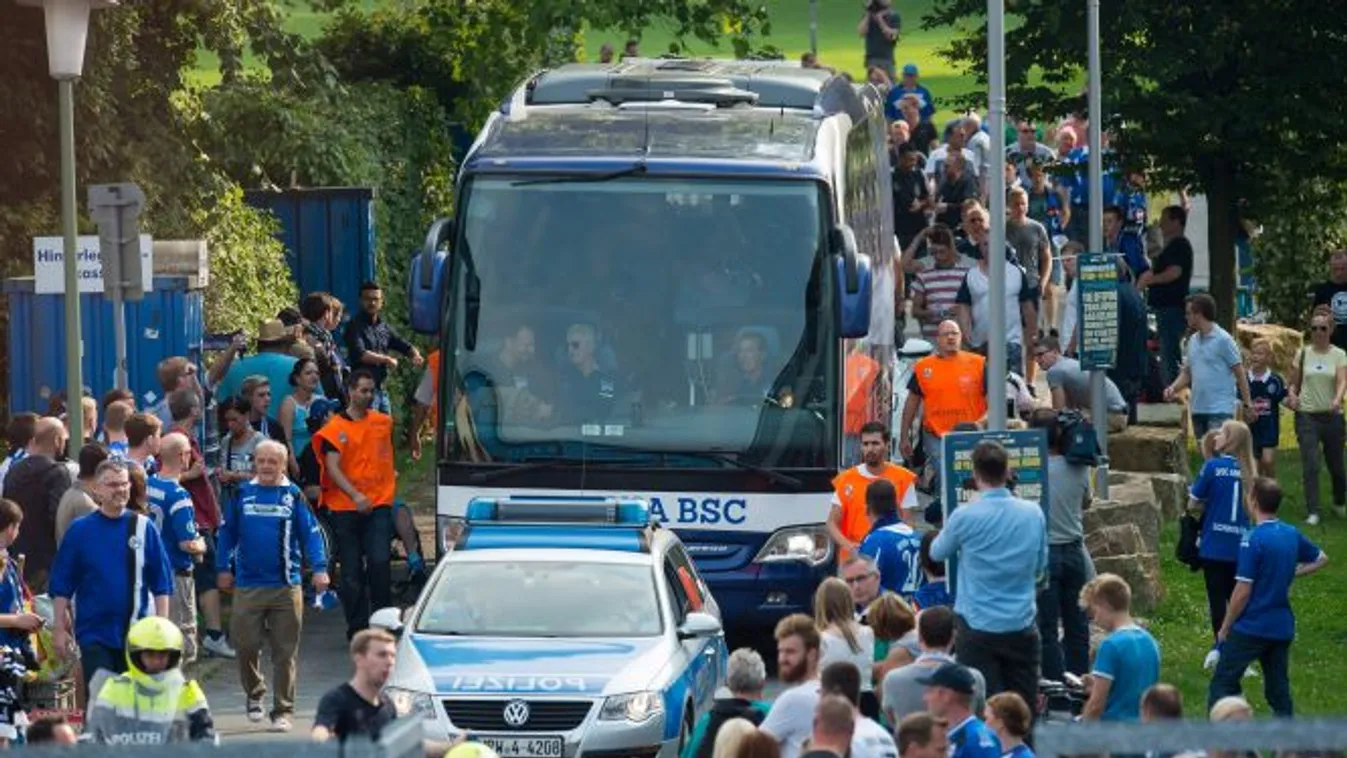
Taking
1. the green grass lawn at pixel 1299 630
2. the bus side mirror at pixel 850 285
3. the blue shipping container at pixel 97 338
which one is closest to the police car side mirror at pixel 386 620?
the bus side mirror at pixel 850 285

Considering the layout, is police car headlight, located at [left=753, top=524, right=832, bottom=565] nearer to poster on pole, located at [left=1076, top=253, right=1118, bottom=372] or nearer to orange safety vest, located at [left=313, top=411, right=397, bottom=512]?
orange safety vest, located at [left=313, top=411, right=397, bottom=512]

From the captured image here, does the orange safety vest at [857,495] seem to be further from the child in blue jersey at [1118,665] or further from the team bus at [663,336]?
the child in blue jersey at [1118,665]

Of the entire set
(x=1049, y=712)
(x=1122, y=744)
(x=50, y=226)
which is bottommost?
(x=1049, y=712)

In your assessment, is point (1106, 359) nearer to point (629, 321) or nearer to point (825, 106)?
point (825, 106)

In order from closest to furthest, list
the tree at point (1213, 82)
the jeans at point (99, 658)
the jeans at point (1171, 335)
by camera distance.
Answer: the jeans at point (99, 658) < the jeans at point (1171, 335) < the tree at point (1213, 82)

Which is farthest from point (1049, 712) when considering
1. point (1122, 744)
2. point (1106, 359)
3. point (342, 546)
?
point (1122, 744)

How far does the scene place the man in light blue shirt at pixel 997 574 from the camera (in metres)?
14.8

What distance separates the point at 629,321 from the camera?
1878cm

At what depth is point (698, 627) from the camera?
15.1 metres

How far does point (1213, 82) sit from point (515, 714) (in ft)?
60.4

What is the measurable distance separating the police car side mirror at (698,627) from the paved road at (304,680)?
217cm

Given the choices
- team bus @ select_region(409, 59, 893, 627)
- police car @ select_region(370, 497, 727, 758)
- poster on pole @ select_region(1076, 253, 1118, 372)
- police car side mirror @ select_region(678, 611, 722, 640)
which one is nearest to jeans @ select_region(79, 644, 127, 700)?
police car @ select_region(370, 497, 727, 758)

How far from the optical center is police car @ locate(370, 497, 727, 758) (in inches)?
567

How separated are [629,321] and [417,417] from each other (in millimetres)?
9345
